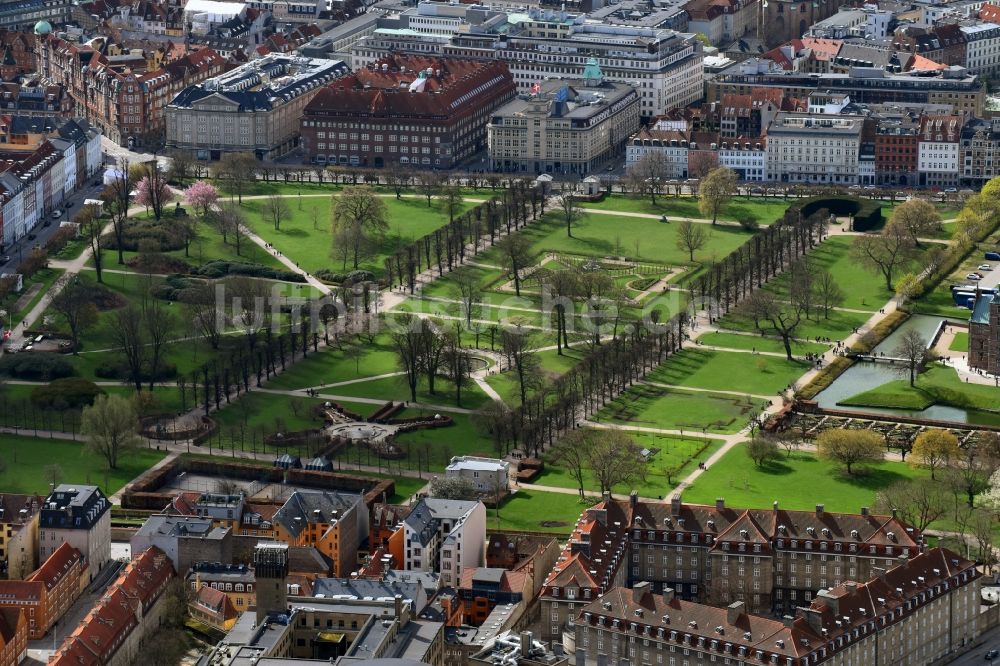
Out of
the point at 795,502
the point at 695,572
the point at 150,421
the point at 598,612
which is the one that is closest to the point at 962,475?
the point at 795,502

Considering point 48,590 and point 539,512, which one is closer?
point 48,590

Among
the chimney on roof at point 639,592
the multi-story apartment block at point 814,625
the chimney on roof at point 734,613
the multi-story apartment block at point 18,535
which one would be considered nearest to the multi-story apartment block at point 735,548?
the multi-story apartment block at point 814,625

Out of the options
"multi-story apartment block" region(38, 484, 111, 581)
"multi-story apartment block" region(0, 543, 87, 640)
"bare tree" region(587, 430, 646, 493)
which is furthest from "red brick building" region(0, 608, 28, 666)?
"bare tree" region(587, 430, 646, 493)

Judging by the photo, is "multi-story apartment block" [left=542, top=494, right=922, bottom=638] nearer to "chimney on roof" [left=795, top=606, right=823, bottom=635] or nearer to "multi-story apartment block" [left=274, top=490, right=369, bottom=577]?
"chimney on roof" [left=795, top=606, right=823, bottom=635]

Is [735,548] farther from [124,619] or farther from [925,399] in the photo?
[925,399]

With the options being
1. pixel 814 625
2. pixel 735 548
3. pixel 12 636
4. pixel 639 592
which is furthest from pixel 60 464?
pixel 814 625
